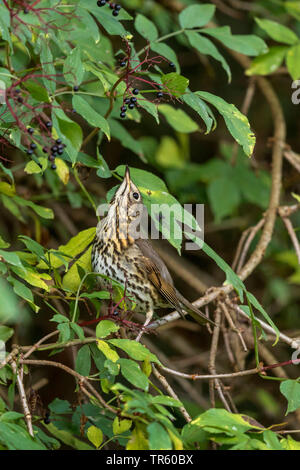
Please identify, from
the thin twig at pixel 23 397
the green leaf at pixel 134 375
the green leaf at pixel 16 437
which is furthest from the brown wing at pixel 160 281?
the green leaf at pixel 16 437

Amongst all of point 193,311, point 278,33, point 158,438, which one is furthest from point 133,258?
point 158,438

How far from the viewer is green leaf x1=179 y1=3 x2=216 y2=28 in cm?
289

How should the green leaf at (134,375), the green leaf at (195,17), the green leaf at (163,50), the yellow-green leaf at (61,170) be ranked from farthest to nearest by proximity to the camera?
the green leaf at (195,17), the green leaf at (163,50), the yellow-green leaf at (61,170), the green leaf at (134,375)

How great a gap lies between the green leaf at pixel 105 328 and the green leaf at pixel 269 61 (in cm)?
191

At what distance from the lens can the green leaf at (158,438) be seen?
5.13 feet

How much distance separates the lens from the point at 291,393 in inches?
77.4

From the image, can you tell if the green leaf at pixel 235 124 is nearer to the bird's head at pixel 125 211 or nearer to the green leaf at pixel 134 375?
the green leaf at pixel 134 375

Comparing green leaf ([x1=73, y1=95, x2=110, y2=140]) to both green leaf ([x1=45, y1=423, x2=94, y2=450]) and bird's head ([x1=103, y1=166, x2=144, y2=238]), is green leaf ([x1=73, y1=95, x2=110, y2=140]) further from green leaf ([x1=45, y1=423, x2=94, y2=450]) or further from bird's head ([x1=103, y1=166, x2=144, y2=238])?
green leaf ([x1=45, y1=423, x2=94, y2=450])

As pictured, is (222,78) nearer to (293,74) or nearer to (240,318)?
(293,74)

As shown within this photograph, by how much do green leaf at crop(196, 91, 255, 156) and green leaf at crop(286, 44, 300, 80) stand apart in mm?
1073

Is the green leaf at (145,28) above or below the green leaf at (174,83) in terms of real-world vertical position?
below

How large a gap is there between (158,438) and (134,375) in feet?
0.78

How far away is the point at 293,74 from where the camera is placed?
123 inches
